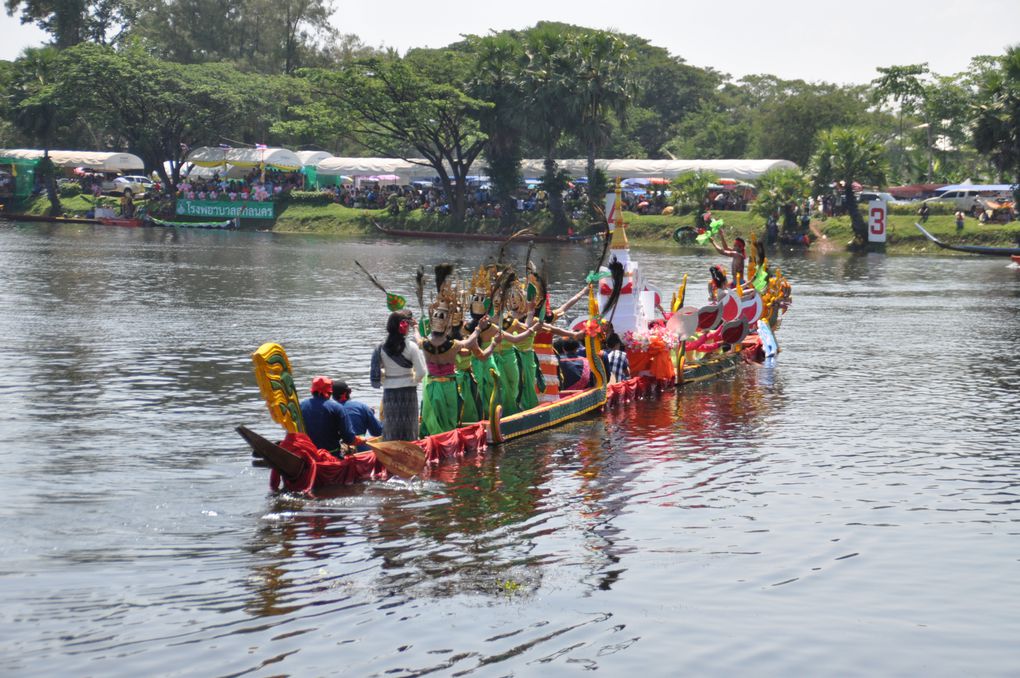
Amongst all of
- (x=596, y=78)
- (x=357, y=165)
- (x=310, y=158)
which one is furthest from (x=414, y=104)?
(x=310, y=158)

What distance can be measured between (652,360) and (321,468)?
9.57 metres

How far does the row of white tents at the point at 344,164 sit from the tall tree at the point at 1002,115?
1268 centimetres

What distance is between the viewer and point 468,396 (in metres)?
17.2

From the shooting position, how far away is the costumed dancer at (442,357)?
52.2 feet

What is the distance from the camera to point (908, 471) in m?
17.3

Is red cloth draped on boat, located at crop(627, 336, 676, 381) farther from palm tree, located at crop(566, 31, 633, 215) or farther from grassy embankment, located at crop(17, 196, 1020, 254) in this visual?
palm tree, located at crop(566, 31, 633, 215)

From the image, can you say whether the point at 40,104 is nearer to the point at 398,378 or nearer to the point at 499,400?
the point at 499,400

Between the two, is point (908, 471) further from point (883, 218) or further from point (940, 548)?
point (883, 218)

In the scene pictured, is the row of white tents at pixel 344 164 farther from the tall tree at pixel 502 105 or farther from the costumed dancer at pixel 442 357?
the costumed dancer at pixel 442 357

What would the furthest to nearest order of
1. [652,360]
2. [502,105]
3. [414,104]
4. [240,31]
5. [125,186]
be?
[240,31] < [125,186] < [414,104] < [502,105] < [652,360]

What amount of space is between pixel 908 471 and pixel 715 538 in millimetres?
4869

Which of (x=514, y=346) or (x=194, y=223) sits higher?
(x=194, y=223)

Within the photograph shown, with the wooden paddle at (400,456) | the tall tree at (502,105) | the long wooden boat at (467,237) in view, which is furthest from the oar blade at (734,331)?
the tall tree at (502,105)

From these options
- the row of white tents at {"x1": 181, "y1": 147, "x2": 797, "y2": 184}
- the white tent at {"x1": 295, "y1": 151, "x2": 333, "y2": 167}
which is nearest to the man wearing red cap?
the row of white tents at {"x1": 181, "y1": 147, "x2": 797, "y2": 184}
